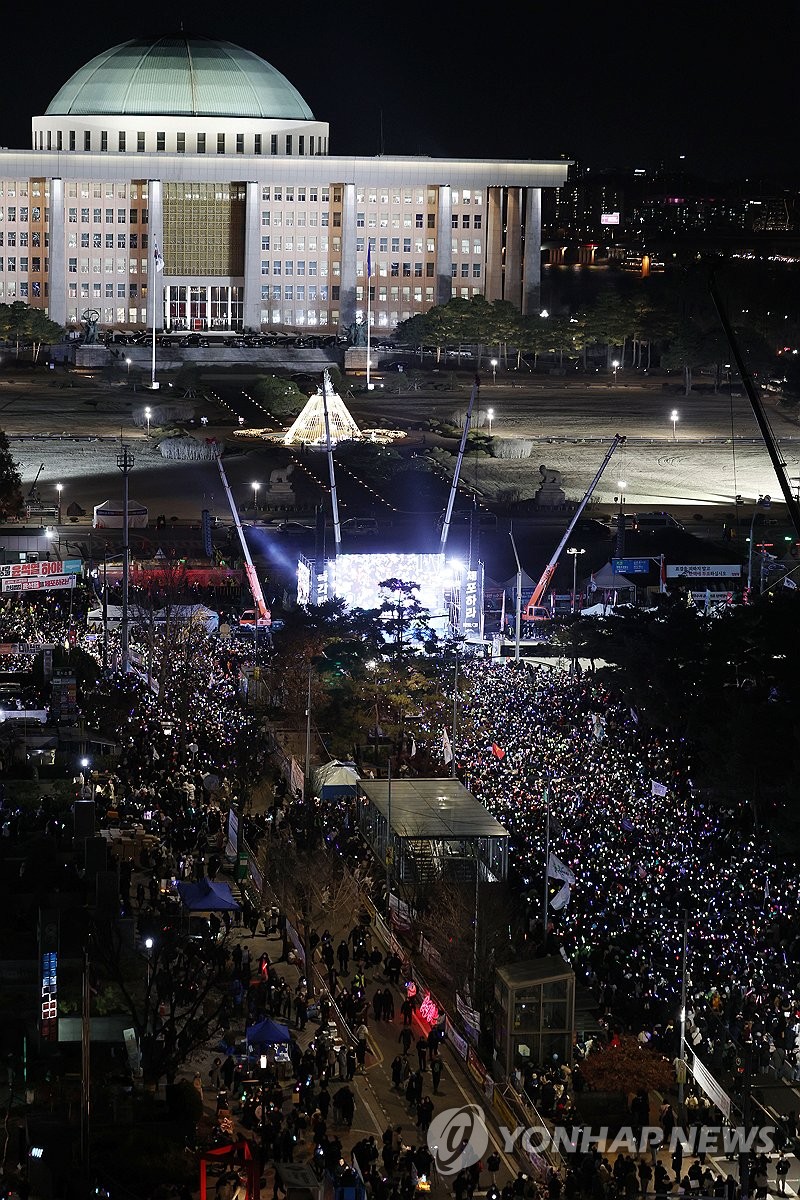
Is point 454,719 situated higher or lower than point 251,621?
higher

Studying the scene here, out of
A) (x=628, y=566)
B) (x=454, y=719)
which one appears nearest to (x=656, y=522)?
(x=628, y=566)

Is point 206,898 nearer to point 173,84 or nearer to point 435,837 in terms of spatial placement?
point 435,837

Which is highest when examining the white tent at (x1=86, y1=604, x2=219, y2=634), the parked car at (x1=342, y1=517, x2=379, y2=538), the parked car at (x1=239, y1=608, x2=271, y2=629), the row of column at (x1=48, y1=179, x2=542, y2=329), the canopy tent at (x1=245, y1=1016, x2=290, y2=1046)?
the row of column at (x1=48, y1=179, x2=542, y2=329)

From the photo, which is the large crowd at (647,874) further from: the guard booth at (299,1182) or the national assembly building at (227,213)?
the national assembly building at (227,213)

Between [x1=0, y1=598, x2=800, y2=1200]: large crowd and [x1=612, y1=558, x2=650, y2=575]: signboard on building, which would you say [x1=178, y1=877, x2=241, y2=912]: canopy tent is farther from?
[x1=612, y1=558, x2=650, y2=575]: signboard on building

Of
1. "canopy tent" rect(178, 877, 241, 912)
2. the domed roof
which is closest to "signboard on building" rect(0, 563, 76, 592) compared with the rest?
"canopy tent" rect(178, 877, 241, 912)

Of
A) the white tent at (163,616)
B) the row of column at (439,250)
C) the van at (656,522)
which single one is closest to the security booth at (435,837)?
the white tent at (163,616)
